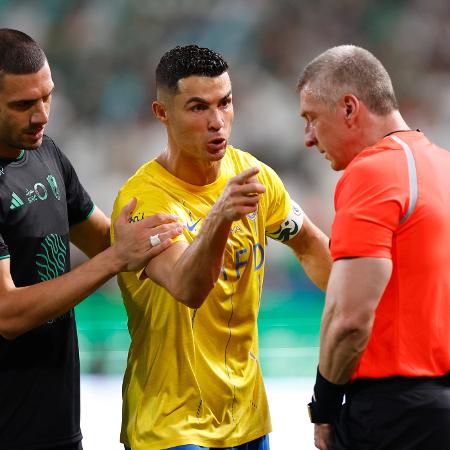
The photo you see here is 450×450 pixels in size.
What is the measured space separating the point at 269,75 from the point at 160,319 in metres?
5.17

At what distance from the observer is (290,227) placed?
3.22m

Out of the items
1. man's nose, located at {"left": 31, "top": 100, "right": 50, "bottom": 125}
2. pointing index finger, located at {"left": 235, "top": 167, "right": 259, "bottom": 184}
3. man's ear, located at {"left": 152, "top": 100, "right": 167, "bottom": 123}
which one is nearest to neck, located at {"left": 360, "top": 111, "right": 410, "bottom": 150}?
pointing index finger, located at {"left": 235, "top": 167, "right": 259, "bottom": 184}

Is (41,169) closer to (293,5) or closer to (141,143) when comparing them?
(141,143)

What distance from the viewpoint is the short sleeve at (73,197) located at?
3235mm

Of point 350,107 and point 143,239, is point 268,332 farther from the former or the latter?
point 350,107

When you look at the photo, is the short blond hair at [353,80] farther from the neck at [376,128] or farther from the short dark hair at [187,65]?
the short dark hair at [187,65]

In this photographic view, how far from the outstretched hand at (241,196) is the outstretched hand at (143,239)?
0.29 metres

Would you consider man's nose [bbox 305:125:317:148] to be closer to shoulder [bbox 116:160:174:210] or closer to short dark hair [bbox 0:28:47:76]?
shoulder [bbox 116:160:174:210]

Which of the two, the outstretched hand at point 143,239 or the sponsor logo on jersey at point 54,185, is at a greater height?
the sponsor logo on jersey at point 54,185

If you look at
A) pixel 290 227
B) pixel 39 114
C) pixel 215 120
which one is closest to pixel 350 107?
pixel 215 120

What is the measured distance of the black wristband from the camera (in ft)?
7.88

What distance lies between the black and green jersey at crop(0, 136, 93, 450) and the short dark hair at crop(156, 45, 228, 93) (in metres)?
0.51

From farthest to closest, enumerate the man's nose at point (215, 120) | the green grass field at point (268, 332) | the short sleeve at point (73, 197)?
the green grass field at point (268, 332) < the short sleeve at point (73, 197) < the man's nose at point (215, 120)

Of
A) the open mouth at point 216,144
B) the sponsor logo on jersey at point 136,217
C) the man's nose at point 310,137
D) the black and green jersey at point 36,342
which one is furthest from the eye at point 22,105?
the man's nose at point 310,137
